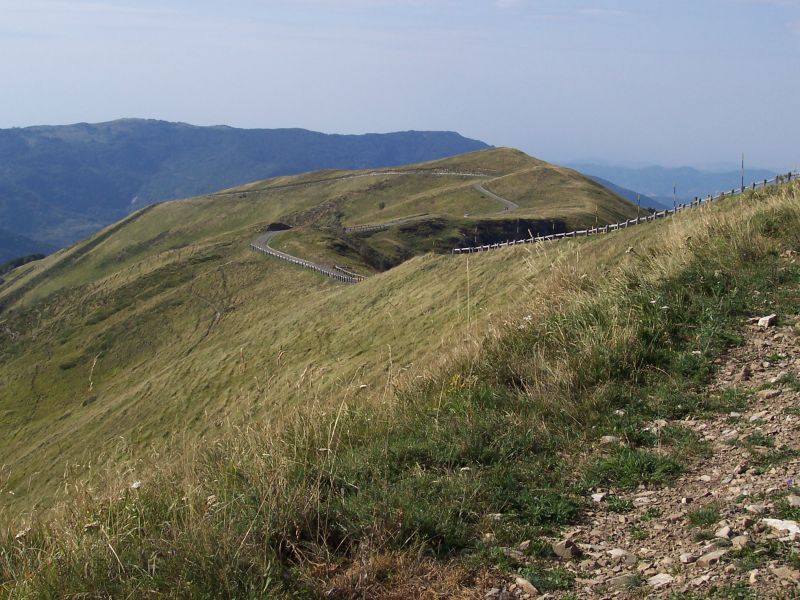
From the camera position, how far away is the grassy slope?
17.1 metres

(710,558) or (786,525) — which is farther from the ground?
(786,525)

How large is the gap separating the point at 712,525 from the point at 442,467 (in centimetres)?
222

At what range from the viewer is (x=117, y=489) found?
604cm

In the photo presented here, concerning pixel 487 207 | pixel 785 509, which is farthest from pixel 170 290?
pixel 785 509

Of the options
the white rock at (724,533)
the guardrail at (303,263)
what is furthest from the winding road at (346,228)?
the white rock at (724,533)

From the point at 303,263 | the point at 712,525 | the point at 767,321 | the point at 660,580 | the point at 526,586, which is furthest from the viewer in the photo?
the point at 303,263

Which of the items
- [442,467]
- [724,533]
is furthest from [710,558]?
[442,467]

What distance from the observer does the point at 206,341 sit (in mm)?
61438

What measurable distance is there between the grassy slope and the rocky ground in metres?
3.51

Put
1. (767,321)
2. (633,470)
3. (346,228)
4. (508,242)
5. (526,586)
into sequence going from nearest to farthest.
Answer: (526,586), (633,470), (767,321), (508,242), (346,228)

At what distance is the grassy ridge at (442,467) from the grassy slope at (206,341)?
0.92 meters

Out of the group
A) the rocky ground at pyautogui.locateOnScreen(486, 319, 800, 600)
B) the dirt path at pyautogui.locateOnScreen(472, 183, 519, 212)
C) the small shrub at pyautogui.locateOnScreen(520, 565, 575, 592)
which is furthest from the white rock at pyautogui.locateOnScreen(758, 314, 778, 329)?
the dirt path at pyautogui.locateOnScreen(472, 183, 519, 212)

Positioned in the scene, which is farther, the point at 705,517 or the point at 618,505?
the point at 618,505

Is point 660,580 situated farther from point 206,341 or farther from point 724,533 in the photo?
point 206,341
